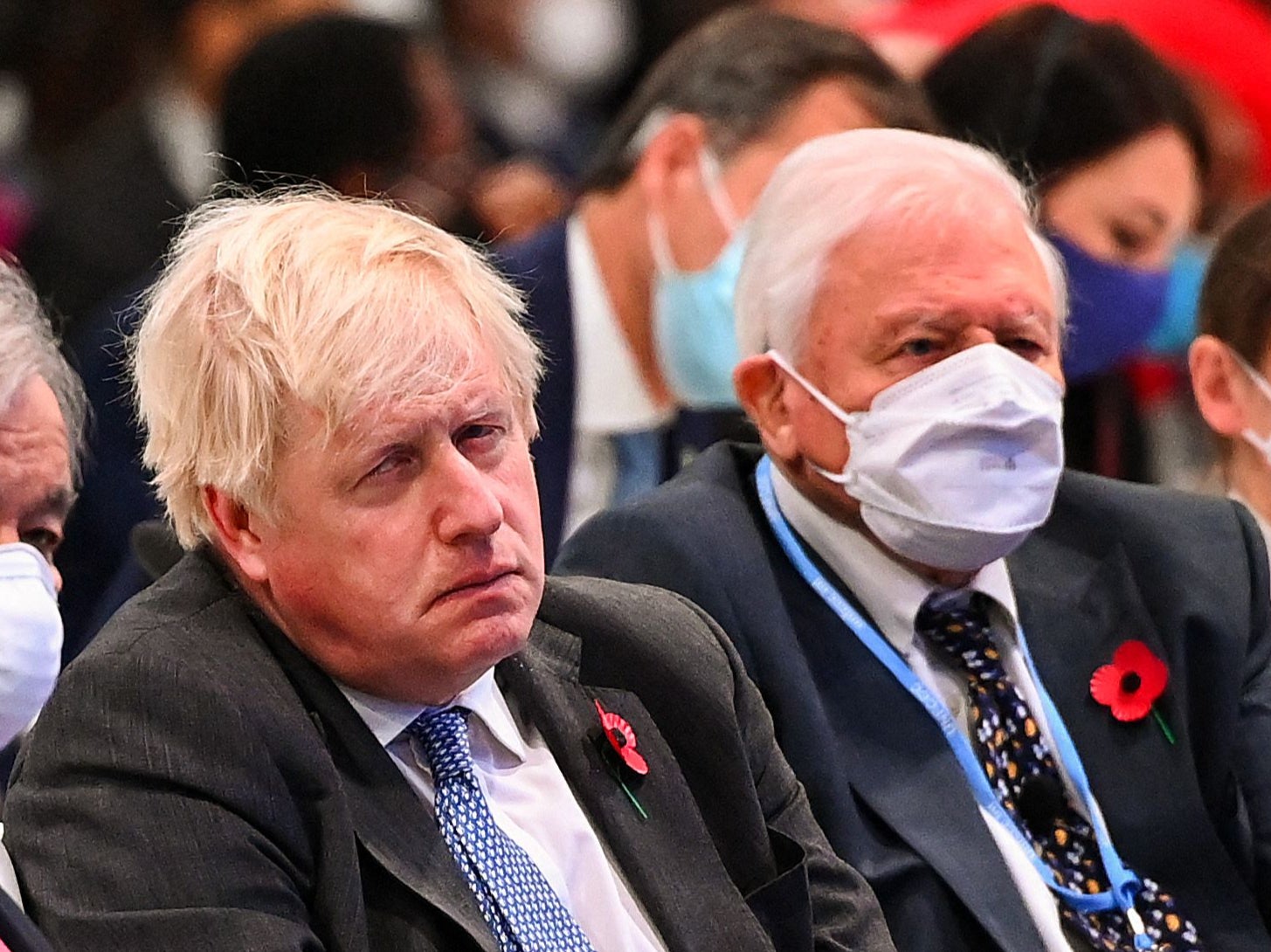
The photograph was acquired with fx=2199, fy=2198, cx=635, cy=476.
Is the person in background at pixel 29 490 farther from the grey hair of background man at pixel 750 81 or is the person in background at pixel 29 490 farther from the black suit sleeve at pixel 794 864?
the grey hair of background man at pixel 750 81

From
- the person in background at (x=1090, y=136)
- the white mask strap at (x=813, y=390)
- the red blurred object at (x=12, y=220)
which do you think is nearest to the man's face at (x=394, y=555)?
the white mask strap at (x=813, y=390)

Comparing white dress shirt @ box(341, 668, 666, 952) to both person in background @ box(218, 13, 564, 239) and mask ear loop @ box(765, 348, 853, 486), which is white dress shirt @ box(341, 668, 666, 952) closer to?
mask ear loop @ box(765, 348, 853, 486)

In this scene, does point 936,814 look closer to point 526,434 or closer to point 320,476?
point 526,434

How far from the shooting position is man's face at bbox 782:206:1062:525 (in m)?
3.10

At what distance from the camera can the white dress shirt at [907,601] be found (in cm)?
311

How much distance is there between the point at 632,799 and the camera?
8.38ft

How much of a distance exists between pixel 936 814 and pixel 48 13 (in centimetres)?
444

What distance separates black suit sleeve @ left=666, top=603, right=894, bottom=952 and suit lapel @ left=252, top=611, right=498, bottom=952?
418 mm

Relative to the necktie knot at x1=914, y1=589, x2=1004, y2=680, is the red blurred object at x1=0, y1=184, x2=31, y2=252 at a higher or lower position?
lower

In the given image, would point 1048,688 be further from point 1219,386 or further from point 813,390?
point 1219,386

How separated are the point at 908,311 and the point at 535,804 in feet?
3.20

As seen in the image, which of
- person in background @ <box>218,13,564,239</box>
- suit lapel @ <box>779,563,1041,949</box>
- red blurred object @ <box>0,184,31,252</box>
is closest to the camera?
suit lapel @ <box>779,563,1041,949</box>

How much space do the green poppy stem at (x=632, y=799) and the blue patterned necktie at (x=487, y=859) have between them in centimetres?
16

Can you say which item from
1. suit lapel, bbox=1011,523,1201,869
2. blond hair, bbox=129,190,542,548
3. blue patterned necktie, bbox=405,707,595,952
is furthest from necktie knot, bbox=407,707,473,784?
suit lapel, bbox=1011,523,1201,869
